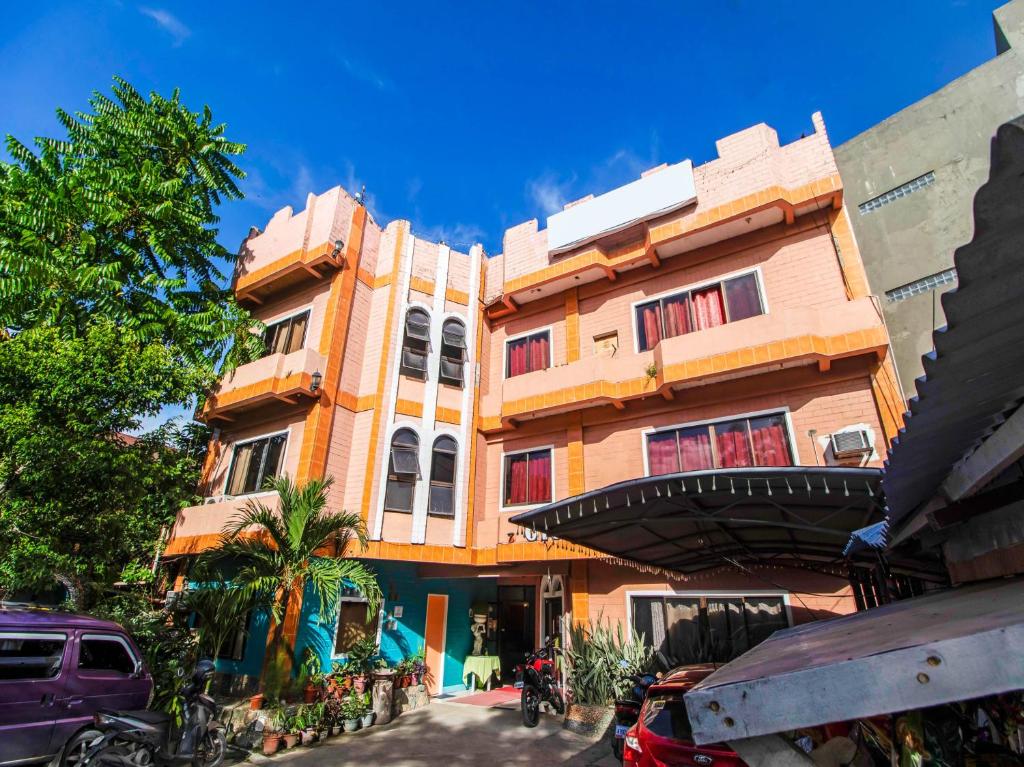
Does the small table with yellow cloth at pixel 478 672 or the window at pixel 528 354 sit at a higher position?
the window at pixel 528 354

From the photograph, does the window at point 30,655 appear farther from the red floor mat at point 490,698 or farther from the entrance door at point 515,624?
the entrance door at point 515,624

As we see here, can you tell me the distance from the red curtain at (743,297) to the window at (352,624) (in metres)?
10.9

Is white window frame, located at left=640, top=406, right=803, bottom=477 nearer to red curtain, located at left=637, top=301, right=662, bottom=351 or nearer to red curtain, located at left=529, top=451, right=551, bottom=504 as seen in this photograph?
red curtain, located at left=637, top=301, right=662, bottom=351

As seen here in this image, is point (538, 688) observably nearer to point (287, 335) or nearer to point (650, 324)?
point (650, 324)

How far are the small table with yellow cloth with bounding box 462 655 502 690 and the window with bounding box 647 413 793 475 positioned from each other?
23.7 ft

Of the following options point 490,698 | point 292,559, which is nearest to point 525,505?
point 490,698

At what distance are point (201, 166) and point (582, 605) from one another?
16.0 meters

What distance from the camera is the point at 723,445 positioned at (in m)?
11.1

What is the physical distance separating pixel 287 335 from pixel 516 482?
774cm

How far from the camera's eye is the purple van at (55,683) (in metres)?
6.00

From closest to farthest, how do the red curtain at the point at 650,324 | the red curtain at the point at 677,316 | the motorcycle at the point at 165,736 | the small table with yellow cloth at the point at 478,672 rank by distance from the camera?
1. the motorcycle at the point at 165,736
2. the red curtain at the point at 677,316
3. the red curtain at the point at 650,324
4. the small table with yellow cloth at the point at 478,672

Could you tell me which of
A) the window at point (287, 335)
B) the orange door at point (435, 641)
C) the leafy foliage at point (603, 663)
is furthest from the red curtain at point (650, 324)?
the window at point (287, 335)

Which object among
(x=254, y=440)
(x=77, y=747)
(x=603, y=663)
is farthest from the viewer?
(x=254, y=440)

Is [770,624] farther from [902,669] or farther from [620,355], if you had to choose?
[902,669]
